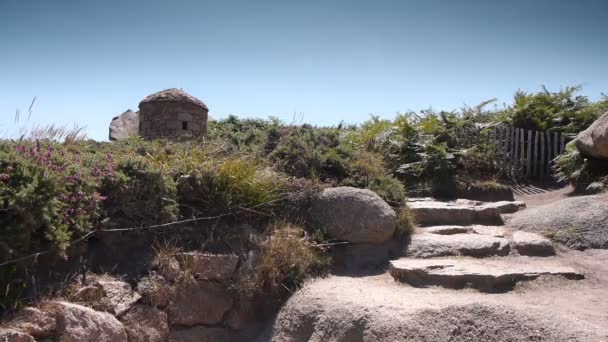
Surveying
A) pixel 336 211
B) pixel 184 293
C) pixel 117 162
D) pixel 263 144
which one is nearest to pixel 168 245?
pixel 184 293

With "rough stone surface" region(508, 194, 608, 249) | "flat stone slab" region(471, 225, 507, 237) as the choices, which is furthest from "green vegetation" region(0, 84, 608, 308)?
"rough stone surface" region(508, 194, 608, 249)

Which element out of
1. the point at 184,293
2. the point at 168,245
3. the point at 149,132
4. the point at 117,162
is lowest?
the point at 184,293

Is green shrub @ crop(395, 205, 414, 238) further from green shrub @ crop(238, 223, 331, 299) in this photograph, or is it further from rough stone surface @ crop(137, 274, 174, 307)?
rough stone surface @ crop(137, 274, 174, 307)

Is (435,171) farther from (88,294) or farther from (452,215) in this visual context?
(88,294)

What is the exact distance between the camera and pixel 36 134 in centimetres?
613

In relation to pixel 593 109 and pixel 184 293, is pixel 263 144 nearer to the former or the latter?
pixel 184 293

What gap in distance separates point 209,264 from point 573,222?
549cm

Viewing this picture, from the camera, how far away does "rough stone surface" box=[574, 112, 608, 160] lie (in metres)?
8.28

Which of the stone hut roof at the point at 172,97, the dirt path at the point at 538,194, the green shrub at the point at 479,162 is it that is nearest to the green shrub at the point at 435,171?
the green shrub at the point at 479,162

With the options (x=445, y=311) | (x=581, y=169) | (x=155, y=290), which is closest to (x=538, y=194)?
(x=581, y=169)

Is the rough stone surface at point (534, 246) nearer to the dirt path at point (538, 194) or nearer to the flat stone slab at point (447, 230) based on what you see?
the flat stone slab at point (447, 230)

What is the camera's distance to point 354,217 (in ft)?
21.2

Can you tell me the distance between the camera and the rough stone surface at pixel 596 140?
8.28 metres

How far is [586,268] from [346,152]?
13.7ft
